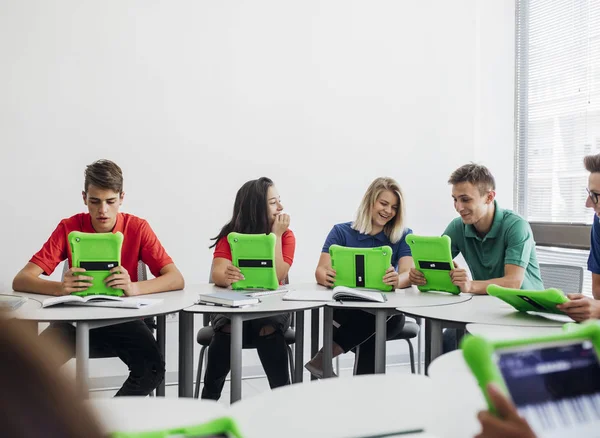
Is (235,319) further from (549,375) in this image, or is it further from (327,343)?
(549,375)

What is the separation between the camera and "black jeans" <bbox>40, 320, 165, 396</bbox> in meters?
2.59

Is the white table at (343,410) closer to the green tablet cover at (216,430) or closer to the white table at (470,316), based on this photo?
the green tablet cover at (216,430)

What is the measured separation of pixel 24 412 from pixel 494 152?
191 inches

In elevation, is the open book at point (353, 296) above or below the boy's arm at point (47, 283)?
below

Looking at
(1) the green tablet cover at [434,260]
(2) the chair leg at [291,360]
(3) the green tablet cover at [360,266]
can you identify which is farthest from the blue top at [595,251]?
(2) the chair leg at [291,360]

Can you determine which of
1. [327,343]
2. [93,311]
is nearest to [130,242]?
[93,311]

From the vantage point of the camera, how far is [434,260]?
2.81 m

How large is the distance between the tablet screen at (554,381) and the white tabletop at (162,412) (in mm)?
516

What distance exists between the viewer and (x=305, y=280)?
4.25 metres

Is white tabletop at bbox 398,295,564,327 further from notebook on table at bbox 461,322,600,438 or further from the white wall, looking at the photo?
the white wall

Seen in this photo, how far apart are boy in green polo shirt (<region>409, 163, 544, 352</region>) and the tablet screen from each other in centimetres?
204

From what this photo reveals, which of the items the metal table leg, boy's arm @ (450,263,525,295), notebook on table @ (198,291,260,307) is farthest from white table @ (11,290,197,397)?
boy's arm @ (450,263,525,295)

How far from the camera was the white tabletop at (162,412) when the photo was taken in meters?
1.00

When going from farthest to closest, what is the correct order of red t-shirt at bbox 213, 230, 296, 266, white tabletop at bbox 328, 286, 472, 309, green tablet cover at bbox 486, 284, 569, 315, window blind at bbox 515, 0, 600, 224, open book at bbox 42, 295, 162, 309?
window blind at bbox 515, 0, 600, 224 → red t-shirt at bbox 213, 230, 296, 266 → white tabletop at bbox 328, 286, 472, 309 → open book at bbox 42, 295, 162, 309 → green tablet cover at bbox 486, 284, 569, 315
